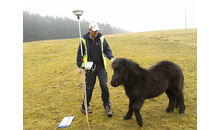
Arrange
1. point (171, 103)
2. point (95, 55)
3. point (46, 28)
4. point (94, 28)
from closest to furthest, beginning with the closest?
point (94, 28) < point (95, 55) < point (171, 103) < point (46, 28)

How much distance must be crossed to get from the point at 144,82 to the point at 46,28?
5070 centimetres

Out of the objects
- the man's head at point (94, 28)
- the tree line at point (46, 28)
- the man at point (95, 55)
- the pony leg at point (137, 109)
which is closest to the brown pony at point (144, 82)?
the pony leg at point (137, 109)

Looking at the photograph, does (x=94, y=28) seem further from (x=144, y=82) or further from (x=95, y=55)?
(x=144, y=82)

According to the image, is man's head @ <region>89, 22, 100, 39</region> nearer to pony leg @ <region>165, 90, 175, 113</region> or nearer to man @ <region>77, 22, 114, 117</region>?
man @ <region>77, 22, 114, 117</region>

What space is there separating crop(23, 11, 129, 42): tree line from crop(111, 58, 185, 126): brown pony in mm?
45298

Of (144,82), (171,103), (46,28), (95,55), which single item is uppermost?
(46,28)

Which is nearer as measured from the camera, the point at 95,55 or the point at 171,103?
the point at 95,55

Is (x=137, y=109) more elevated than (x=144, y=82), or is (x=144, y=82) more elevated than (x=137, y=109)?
(x=144, y=82)

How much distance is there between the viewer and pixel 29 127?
13.0 feet

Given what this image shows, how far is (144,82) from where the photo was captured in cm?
356

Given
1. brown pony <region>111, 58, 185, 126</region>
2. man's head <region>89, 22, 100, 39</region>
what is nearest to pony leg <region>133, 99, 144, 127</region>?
brown pony <region>111, 58, 185, 126</region>

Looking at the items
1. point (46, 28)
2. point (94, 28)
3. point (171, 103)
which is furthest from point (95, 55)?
point (46, 28)

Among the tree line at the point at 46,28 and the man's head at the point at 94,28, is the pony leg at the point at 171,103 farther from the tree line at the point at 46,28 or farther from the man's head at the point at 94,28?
the tree line at the point at 46,28

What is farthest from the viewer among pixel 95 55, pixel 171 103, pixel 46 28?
pixel 46 28
